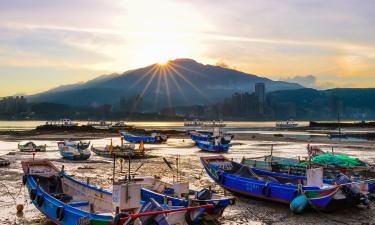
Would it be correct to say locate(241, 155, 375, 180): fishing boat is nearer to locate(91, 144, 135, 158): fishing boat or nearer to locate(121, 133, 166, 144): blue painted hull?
locate(91, 144, 135, 158): fishing boat

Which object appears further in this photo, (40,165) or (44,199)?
(40,165)

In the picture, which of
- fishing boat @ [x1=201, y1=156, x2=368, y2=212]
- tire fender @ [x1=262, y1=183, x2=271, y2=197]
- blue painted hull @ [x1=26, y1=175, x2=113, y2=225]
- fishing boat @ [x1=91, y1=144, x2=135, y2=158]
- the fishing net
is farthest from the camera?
fishing boat @ [x1=91, y1=144, x2=135, y2=158]

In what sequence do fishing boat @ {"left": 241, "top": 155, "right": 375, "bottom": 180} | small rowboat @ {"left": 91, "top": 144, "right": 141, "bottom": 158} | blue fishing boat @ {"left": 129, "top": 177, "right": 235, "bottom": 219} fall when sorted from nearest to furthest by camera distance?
blue fishing boat @ {"left": 129, "top": 177, "right": 235, "bottom": 219}
fishing boat @ {"left": 241, "top": 155, "right": 375, "bottom": 180}
small rowboat @ {"left": 91, "top": 144, "right": 141, "bottom": 158}

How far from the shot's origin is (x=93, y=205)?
59.8ft

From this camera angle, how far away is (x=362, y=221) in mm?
19500

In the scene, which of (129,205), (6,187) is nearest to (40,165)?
(6,187)

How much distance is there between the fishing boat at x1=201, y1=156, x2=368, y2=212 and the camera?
2031cm

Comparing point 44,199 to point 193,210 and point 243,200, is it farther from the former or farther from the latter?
point 243,200

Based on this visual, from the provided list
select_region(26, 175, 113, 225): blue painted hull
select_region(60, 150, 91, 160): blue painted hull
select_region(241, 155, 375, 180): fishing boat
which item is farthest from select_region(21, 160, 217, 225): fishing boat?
select_region(60, 150, 91, 160): blue painted hull

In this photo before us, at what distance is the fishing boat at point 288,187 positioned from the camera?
20312mm

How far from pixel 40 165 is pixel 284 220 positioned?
12.7 m

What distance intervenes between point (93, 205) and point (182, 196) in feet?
13.0

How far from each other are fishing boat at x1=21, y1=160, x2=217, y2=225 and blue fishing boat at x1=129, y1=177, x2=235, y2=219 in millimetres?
1086

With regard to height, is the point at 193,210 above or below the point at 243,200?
above
